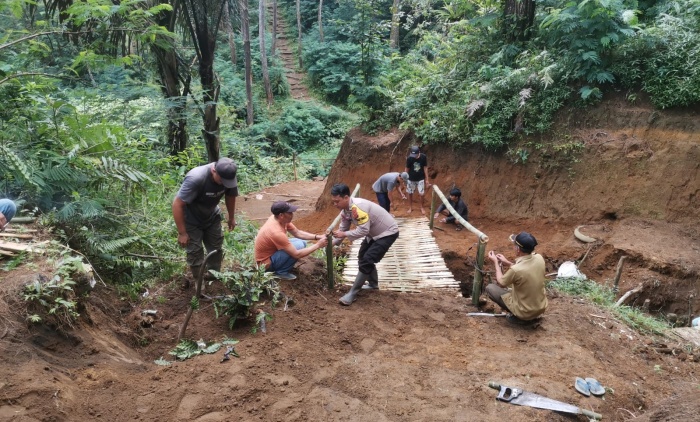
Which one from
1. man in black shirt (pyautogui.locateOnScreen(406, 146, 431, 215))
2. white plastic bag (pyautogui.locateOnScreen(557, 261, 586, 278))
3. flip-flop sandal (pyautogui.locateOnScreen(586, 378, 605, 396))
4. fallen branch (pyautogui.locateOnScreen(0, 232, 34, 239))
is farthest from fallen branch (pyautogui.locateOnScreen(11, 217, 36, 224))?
white plastic bag (pyautogui.locateOnScreen(557, 261, 586, 278))

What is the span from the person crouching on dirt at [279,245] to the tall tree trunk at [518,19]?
8356 mm

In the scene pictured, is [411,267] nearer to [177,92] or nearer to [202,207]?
[202,207]

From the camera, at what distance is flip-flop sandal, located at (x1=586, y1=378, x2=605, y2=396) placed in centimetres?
367

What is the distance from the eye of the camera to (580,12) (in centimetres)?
863

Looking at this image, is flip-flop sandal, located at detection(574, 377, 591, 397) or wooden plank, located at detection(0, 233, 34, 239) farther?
wooden plank, located at detection(0, 233, 34, 239)

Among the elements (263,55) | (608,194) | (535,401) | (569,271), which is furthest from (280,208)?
(263,55)

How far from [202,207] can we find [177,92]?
15.4ft

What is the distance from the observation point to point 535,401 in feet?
11.4

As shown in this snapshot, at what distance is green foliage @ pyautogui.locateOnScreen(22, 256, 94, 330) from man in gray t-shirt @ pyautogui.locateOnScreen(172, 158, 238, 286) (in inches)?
45.0

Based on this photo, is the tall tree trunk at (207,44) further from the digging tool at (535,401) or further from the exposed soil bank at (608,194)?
the digging tool at (535,401)

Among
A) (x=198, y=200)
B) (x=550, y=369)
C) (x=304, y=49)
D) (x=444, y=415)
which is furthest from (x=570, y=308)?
(x=304, y=49)

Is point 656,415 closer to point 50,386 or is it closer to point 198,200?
point 50,386

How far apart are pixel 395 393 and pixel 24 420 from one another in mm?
2406

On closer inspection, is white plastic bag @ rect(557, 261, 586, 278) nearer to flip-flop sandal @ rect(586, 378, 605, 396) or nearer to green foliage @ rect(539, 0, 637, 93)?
flip-flop sandal @ rect(586, 378, 605, 396)
